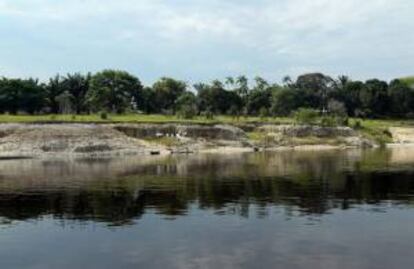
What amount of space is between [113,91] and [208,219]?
13614 cm

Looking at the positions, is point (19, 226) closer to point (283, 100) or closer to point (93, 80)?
point (93, 80)

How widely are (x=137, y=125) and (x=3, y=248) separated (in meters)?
92.2

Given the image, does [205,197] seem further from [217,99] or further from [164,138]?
[217,99]

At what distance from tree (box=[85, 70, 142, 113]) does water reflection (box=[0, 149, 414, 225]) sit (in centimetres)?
7753

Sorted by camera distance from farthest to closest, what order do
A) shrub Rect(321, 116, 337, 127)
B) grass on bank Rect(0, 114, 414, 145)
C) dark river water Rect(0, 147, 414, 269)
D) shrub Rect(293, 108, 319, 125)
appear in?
shrub Rect(293, 108, 319, 125) → shrub Rect(321, 116, 337, 127) → grass on bank Rect(0, 114, 414, 145) → dark river water Rect(0, 147, 414, 269)

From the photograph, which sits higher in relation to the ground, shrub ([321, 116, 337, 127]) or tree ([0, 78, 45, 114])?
tree ([0, 78, 45, 114])

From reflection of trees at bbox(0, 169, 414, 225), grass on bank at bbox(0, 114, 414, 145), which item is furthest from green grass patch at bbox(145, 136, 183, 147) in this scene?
reflection of trees at bbox(0, 169, 414, 225)

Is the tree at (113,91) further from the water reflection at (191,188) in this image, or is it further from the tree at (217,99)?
the water reflection at (191,188)

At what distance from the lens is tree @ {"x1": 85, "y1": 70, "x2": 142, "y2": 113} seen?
555 feet

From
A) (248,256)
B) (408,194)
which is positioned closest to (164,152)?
(408,194)

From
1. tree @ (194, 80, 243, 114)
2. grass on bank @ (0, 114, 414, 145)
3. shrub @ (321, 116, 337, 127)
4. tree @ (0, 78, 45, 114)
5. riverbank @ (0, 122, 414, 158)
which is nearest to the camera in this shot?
riverbank @ (0, 122, 414, 158)

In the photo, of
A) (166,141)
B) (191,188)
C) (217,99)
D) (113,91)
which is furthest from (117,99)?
(191,188)

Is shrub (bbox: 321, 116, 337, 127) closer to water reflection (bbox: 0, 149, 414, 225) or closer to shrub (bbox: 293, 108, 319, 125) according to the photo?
shrub (bbox: 293, 108, 319, 125)

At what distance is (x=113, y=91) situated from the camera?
175 metres
